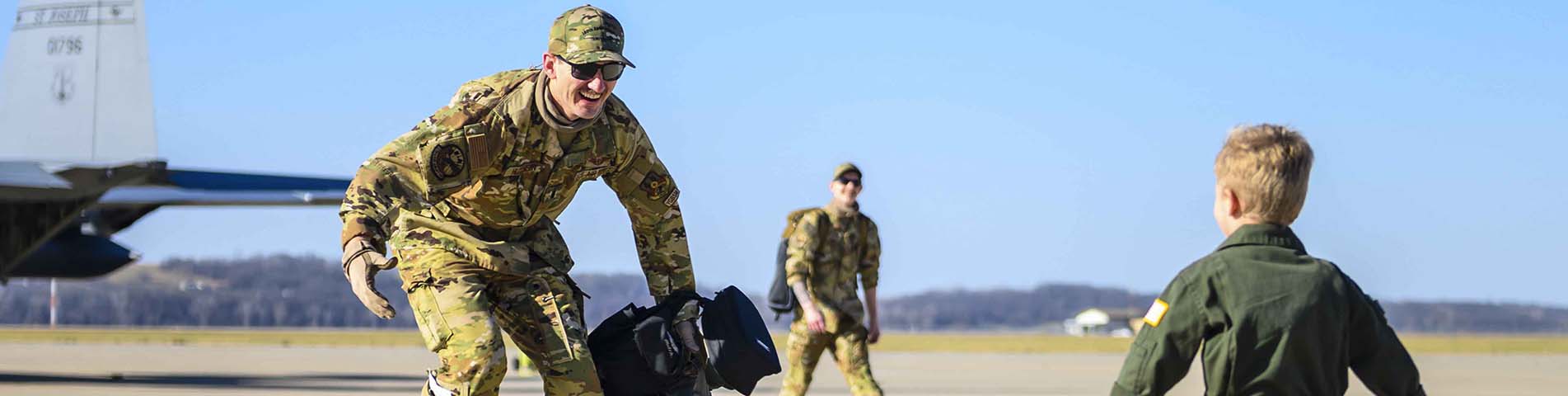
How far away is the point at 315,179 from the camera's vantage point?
73.3ft

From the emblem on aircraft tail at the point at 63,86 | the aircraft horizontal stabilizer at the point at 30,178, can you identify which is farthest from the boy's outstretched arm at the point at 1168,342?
the emblem on aircraft tail at the point at 63,86

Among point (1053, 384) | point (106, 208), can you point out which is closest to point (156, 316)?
point (106, 208)

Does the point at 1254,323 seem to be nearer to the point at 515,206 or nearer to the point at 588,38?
the point at 588,38

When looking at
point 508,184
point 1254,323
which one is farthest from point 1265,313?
point 508,184

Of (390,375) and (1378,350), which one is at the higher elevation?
(1378,350)

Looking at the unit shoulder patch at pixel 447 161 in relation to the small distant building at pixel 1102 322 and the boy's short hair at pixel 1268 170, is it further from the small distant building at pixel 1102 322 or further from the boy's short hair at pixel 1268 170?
the small distant building at pixel 1102 322

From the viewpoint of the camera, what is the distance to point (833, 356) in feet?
33.3

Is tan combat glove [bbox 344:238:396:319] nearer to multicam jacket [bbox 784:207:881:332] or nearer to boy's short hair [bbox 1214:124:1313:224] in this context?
boy's short hair [bbox 1214:124:1313:224]

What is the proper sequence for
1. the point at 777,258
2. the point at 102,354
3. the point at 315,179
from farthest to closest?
the point at 102,354 → the point at 315,179 → the point at 777,258

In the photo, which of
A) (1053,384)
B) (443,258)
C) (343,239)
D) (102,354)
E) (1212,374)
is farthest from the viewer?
(102,354)

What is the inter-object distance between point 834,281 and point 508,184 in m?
5.33

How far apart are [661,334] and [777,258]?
518cm

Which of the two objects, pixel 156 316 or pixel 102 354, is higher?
pixel 102 354

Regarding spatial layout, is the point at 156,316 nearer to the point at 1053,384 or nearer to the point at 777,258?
the point at 1053,384
